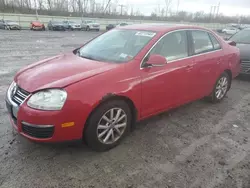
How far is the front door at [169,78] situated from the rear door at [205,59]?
242 millimetres

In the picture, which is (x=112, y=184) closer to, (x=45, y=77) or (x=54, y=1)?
(x=45, y=77)

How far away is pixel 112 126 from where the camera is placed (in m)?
3.01

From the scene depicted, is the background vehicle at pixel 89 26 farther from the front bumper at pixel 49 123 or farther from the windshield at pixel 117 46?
the front bumper at pixel 49 123

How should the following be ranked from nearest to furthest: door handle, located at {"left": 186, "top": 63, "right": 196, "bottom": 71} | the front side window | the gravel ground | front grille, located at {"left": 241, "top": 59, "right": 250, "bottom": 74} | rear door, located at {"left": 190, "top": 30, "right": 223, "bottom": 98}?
the gravel ground
the front side window
door handle, located at {"left": 186, "top": 63, "right": 196, "bottom": 71}
rear door, located at {"left": 190, "top": 30, "right": 223, "bottom": 98}
front grille, located at {"left": 241, "top": 59, "right": 250, "bottom": 74}

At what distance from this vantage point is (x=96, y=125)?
277 cm

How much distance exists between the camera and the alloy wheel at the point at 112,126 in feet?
9.50

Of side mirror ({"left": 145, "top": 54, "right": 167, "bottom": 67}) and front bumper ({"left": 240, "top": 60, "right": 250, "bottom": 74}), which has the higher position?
side mirror ({"left": 145, "top": 54, "right": 167, "bottom": 67})

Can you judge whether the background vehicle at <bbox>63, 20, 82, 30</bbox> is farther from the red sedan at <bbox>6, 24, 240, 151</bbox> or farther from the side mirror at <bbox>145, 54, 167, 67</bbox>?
the side mirror at <bbox>145, 54, 167, 67</bbox>

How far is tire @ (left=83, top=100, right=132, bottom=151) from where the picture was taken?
2750 mm

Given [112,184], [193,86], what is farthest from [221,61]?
[112,184]

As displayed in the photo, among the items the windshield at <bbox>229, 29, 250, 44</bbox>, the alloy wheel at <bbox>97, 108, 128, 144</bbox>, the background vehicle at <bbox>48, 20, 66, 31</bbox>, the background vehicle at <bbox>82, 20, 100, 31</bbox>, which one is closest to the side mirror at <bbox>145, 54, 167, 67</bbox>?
the alloy wheel at <bbox>97, 108, 128, 144</bbox>

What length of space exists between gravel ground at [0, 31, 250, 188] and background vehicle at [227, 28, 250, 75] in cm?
332

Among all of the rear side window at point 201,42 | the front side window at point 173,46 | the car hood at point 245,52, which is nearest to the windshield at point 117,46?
the front side window at point 173,46

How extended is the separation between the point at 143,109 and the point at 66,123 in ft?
3.85
